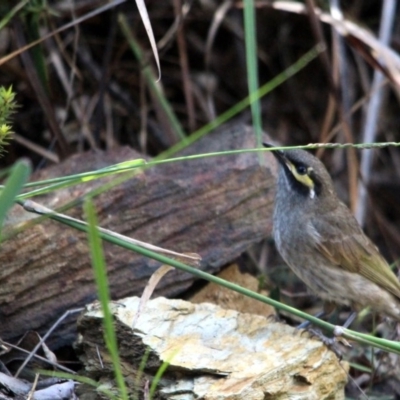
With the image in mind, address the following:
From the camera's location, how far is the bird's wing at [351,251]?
17.3 feet

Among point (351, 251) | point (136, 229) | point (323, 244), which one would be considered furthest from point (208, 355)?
point (351, 251)

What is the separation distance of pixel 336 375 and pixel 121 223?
4.96 ft

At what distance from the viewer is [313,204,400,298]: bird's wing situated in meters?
5.27

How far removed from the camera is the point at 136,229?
5090 mm

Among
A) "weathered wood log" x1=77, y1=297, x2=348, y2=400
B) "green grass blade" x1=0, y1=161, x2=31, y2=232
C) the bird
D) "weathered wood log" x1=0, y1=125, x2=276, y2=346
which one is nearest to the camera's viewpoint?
"green grass blade" x1=0, y1=161, x2=31, y2=232

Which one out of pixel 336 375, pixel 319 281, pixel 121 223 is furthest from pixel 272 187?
pixel 336 375

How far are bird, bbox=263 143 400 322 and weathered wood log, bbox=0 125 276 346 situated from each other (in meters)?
0.22

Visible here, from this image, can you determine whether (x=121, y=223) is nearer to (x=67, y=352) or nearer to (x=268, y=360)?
(x=67, y=352)

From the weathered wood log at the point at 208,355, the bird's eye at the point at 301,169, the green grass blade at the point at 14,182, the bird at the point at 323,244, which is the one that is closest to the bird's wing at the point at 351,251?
the bird at the point at 323,244

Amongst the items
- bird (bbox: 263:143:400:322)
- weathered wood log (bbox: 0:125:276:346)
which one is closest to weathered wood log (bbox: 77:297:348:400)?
weathered wood log (bbox: 0:125:276:346)

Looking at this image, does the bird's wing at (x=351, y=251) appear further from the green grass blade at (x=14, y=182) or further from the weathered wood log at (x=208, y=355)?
the green grass blade at (x=14, y=182)

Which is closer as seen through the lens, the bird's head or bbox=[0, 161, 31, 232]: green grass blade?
bbox=[0, 161, 31, 232]: green grass blade

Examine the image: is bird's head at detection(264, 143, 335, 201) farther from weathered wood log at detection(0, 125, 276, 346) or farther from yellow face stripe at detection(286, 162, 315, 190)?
weathered wood log at detection(0, 125, 276, 346)

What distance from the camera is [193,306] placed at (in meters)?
4.42
